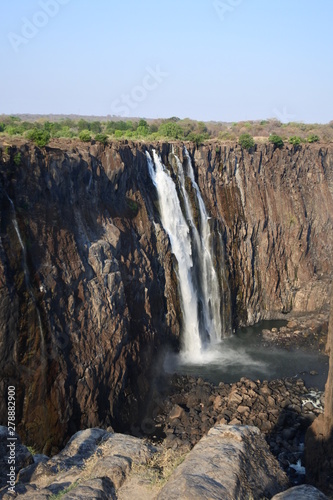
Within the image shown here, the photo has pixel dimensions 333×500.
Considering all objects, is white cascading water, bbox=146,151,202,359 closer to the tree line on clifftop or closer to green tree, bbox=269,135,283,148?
the tree line on clifftop

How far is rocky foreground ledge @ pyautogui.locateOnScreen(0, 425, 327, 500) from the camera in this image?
29.3 ft

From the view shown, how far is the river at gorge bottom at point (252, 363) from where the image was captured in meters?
29.5

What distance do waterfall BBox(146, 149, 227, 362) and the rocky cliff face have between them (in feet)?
3.39

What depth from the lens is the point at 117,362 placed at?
24.7 meters

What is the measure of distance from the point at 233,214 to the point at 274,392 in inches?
680

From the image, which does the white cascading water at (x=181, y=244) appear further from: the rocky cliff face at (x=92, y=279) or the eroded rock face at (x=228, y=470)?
the eroded rock face at (x=228, y=470)

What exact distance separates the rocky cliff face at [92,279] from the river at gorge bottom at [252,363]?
2556mm

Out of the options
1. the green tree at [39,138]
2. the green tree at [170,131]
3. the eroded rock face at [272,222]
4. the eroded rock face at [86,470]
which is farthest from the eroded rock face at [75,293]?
the green tree at [170,131]

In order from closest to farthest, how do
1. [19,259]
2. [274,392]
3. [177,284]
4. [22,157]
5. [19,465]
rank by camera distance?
[19,465]
[19,259]
[22,157]
[274,392]
[177,284]

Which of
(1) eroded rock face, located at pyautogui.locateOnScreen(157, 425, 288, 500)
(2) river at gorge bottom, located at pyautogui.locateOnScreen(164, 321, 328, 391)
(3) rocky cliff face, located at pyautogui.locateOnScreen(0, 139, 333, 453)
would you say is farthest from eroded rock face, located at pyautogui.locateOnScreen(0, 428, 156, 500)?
(2) river at gorge bottom, located at pyautogui.locateOnScreen(164, 321, 328, 391)

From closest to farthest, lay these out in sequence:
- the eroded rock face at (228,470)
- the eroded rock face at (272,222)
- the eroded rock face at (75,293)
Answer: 1. the eroded rock face at (228,470)
2. the eroded rock face at (75,293)
3. the eroded rock face at (272,222)

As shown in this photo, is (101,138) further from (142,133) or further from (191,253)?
(142,133)

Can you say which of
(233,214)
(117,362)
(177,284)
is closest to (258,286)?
(233,214)

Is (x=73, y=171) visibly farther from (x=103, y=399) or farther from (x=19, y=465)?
(x=19, y=465)
